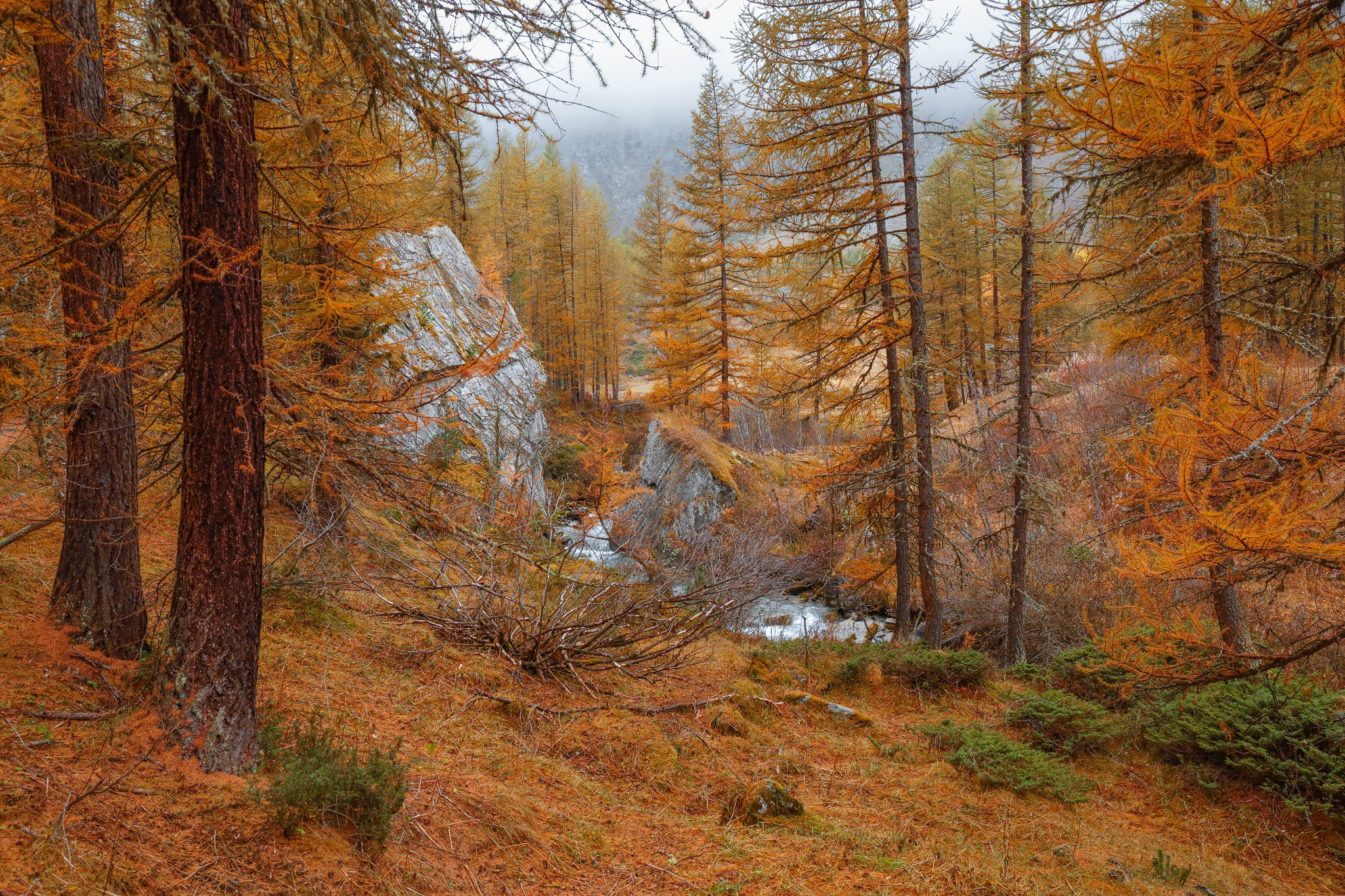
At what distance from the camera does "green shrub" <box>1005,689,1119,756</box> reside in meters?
5.59

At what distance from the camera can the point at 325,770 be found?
2.76m

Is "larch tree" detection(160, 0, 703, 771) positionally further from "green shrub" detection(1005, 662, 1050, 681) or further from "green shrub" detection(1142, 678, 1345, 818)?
"green shrub" detection(1005, 662, 1050, 681)

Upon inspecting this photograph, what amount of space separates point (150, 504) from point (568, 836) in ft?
18.5

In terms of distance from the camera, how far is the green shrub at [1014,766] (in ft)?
15.7

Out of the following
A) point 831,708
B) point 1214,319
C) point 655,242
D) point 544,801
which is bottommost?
point 831,708

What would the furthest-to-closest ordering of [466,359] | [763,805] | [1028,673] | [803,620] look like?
1. [803,620]
2. [466,359]
3. [1028,673]
4. [763,805]

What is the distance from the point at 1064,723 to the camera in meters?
5.78

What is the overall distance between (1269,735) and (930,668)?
2939 mm

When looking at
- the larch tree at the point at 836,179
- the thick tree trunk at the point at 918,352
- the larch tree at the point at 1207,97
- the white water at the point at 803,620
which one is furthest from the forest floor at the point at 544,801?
the white water at the point at 803,620

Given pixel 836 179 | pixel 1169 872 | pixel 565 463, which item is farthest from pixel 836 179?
pixel 565 463

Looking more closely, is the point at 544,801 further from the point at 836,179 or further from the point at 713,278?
the point at 713,278

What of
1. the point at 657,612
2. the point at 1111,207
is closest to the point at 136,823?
the point at 657,612

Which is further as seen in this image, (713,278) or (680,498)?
(713,278)

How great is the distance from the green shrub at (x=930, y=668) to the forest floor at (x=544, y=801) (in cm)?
91
